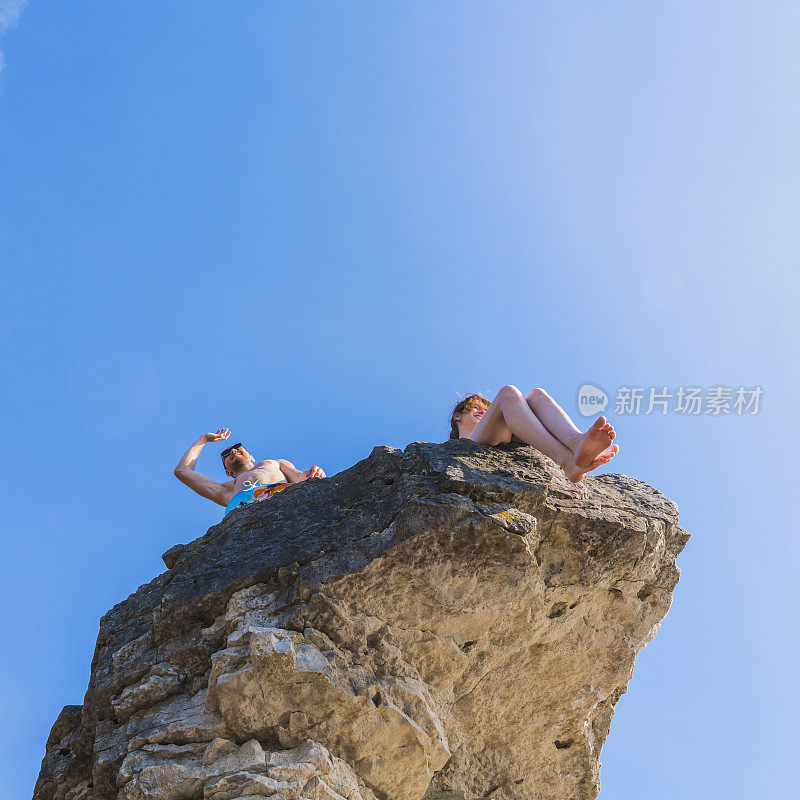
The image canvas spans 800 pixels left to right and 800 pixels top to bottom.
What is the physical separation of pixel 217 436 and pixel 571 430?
5.12 m

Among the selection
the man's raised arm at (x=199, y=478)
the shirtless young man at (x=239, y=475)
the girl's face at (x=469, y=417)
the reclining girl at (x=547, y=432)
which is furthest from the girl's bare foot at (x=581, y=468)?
the man's raised arm at (x=199, y=478)

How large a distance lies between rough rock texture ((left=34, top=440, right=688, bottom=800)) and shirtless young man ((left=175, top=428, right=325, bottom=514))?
167cm

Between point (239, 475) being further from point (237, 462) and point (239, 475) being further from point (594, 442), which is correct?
point (594, 442)

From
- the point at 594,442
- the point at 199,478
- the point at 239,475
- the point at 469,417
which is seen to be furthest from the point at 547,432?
the point at 199,478

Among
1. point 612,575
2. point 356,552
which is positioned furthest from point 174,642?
point 612,575

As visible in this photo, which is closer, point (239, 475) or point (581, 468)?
point (581, 468)

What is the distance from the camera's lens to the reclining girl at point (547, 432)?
6.98m

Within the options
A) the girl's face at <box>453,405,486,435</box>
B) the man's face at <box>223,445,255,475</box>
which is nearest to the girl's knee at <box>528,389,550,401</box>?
the girl's face at <box>453,405,486,435</box>

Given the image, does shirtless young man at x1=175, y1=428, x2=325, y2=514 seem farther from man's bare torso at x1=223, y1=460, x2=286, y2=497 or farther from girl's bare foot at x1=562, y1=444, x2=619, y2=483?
girl's bare foot at x1=562, y1=444, x2=619, y2=483

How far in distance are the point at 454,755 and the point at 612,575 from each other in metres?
2.15

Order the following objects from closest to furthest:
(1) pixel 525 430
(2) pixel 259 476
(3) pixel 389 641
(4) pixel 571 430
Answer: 1. (3) pixel 389 641
2. (4) pixel 571 430
3. (1) pixel 525 430
4. (2) pixel 259 476

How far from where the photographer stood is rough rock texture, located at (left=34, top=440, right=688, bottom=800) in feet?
19.5

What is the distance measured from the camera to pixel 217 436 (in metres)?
10.7

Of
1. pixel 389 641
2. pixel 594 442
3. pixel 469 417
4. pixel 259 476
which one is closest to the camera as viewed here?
pixel 389 641
